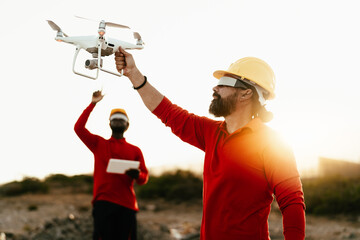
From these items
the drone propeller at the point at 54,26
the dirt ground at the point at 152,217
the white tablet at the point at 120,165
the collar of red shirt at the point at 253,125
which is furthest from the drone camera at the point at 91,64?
the dirt ground at the point at 152,217

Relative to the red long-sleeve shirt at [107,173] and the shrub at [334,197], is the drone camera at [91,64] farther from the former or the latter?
the shrub at [334,197]

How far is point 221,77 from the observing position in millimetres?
3387

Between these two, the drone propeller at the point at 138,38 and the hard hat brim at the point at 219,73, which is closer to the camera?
the drone propeller at the point at 138,38

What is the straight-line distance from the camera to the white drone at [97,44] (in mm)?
2928

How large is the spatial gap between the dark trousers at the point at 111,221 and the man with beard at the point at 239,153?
8.99 ft


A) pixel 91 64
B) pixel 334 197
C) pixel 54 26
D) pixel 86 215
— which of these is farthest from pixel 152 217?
pixel 91 64

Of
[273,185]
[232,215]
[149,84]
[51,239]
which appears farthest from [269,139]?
[51,239]

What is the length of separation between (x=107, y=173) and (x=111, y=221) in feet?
2.09

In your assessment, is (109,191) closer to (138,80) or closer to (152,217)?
(138,80)

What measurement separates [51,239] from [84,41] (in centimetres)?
899

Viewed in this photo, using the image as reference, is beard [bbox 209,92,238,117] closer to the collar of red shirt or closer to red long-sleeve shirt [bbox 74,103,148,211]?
the collar of red shirt

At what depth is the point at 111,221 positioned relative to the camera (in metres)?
5.79

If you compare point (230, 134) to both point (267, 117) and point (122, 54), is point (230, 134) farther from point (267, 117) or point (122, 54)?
point (122, 54)

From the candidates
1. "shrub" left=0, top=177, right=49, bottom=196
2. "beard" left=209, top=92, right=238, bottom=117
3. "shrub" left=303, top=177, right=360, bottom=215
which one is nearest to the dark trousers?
"beard" left=209, top=92, right=238, bottom=117
